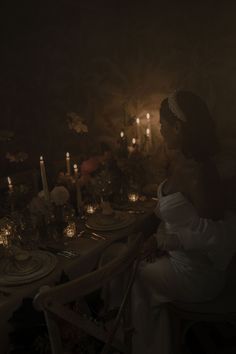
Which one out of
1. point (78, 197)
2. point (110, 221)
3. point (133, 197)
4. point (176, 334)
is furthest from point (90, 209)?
point (176, 334)

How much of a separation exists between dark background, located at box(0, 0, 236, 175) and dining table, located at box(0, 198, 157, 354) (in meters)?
1.02

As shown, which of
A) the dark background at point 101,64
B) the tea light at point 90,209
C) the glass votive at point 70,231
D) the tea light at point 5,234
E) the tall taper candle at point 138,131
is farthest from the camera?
the tall taper candle at point 138,131

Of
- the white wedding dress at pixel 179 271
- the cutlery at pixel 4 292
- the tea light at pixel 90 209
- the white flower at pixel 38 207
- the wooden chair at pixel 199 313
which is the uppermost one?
the white flower at pixel 38 207

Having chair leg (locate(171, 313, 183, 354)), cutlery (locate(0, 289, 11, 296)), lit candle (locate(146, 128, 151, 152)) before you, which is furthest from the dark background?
chair leg (locate(171, 313, 183, 354))

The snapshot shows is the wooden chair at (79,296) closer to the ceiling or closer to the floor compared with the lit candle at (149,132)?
closer to the floor

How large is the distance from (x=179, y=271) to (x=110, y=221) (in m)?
0.53

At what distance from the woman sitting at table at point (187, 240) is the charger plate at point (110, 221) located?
0.25 m

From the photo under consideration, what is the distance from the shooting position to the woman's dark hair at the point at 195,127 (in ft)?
7.73

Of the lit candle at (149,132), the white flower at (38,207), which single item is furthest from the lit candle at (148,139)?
the white flower at (38,207)

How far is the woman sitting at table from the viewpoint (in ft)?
6.86

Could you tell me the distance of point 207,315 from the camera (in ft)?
6.74

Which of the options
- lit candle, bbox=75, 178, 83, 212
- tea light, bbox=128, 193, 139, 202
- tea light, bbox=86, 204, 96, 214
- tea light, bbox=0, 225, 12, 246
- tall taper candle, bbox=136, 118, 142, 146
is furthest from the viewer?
tall taper candle, bbox=136, 118, 142, 146

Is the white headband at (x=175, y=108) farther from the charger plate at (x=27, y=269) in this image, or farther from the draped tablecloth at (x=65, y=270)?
the charger plate at (x=27, y=269)

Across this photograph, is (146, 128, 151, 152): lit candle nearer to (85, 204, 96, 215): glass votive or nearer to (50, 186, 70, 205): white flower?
(85, 204, 96, 215): glass votive
